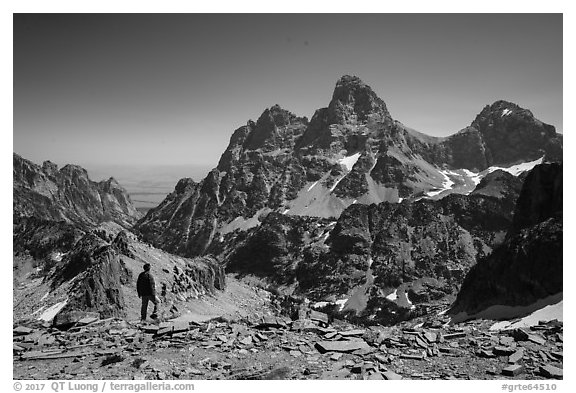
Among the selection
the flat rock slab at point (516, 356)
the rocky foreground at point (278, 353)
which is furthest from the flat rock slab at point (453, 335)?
the flat rock slab at point (516, 356)

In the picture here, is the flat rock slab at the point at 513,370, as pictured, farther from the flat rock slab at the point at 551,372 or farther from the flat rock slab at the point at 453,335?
the flat rock slab at the point at 453,335

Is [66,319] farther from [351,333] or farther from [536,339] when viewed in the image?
[536,339]

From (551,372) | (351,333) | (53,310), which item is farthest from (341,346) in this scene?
(53,310)

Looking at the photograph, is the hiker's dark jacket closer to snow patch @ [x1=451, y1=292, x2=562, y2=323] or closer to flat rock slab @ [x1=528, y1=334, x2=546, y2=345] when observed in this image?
flat rock slab @ [x1=528, y1=334, x2=546, y2=345]
